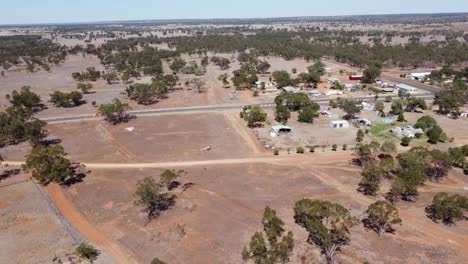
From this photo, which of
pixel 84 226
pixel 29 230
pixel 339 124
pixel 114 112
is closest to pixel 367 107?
pixel 339 124

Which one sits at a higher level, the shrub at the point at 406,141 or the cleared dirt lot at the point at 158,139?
the shrub at the point at 406,141

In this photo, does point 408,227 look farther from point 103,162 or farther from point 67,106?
point 67,106

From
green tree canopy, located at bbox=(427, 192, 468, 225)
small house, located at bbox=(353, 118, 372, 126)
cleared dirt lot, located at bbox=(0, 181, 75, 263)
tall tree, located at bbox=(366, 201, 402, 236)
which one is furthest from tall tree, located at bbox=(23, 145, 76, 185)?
small house, located at bbox=(353, 118, 372, 126)

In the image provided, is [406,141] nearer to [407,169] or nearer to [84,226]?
[407,169]

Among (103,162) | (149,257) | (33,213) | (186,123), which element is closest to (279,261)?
(149,257)

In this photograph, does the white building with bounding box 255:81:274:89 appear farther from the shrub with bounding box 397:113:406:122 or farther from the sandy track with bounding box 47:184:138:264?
the sandy track with bounding box 47:184:138:264

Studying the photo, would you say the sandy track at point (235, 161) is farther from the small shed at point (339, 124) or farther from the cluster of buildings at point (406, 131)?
the small shed at point (339, 124)

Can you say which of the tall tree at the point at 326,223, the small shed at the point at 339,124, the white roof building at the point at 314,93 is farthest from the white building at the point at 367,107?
the tall tree at the point at 326,223
